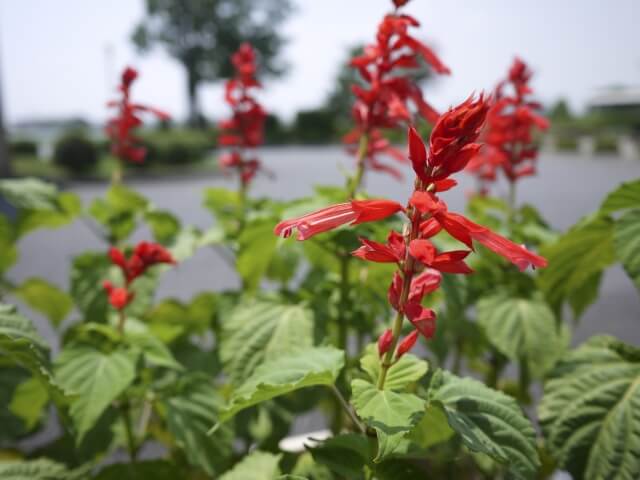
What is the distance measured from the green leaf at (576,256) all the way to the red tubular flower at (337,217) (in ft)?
2.49

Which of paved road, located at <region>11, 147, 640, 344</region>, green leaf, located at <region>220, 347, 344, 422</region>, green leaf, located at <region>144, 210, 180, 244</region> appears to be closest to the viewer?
green leaf, located at <region>220, 347, 344, 422</region>

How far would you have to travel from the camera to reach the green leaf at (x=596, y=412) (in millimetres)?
945

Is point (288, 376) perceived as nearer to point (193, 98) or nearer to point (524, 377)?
point (524, 377)

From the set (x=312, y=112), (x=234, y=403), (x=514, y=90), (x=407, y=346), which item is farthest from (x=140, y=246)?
(x=312, y=112)

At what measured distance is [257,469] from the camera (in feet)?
3.28

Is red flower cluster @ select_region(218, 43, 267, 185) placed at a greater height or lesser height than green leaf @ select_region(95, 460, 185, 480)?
greater

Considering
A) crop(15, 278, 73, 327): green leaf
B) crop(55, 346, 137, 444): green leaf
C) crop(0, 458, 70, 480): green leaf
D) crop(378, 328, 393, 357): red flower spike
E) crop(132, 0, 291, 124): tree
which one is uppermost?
crop(132, 0, 291, 124): tree

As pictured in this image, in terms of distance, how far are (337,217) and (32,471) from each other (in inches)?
30.8

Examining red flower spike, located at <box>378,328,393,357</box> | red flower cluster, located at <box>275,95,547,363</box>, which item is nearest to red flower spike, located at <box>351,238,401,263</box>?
red flower cluster, located at <box>275,95,547,363</box>

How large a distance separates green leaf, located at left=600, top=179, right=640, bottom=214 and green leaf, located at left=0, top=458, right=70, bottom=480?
1184mm

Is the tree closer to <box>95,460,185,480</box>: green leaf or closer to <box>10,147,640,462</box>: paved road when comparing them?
<box>10,147,640,462</box>: paved road

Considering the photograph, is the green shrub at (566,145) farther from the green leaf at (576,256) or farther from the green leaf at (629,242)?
the green leaf at (629,242)

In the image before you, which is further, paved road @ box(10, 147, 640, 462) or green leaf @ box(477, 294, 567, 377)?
paved road @ box(10, 147, 640, 462)

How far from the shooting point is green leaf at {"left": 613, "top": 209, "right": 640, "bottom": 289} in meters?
1.01
